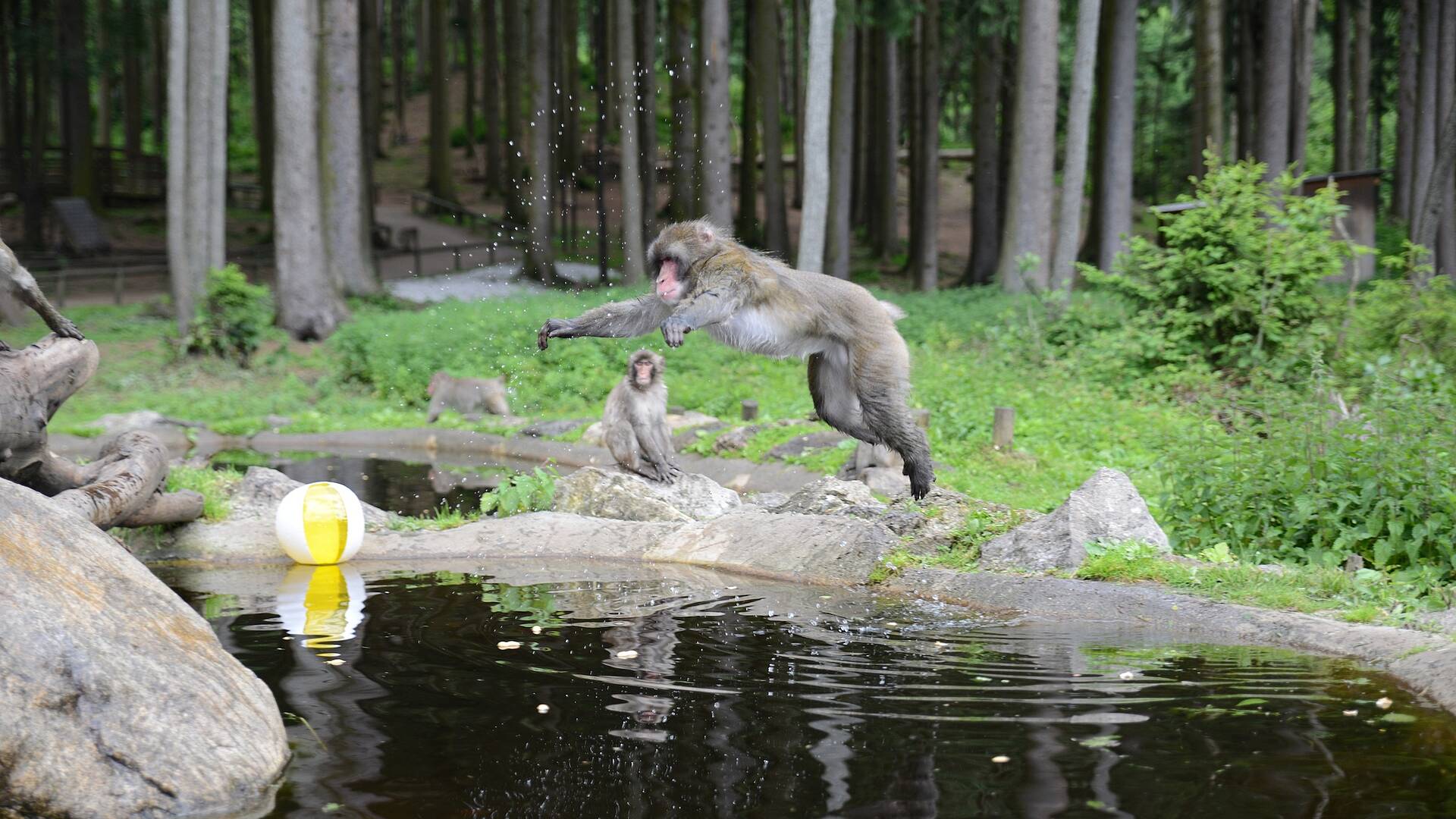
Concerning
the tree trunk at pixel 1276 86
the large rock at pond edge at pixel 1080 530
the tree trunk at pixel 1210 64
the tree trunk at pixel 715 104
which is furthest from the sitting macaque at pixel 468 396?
the tree trunk at pixel 1210 64

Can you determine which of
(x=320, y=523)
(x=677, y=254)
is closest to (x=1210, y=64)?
(x=677, y=254)

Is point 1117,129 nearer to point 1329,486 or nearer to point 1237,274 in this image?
point 1237,274

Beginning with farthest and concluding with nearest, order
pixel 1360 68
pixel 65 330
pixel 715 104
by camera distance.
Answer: pixel 1360 68 → pixel 715 104 → pixel 65 330

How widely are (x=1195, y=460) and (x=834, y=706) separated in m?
4.03

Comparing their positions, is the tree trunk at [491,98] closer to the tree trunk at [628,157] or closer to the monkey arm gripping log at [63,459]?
the tree trunk at [628,157]

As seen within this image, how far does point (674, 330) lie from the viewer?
21.1 ft

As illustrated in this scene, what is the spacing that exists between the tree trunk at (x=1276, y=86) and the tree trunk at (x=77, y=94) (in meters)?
26.8

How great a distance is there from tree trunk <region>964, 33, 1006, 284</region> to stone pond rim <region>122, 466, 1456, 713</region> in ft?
59.4

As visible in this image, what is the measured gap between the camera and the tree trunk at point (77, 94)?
32.2 metres

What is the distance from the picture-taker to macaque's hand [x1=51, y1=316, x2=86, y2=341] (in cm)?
787

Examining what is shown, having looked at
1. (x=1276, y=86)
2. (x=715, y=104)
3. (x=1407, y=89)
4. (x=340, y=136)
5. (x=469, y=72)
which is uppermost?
(x=469, y=72)

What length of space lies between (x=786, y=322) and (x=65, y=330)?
4360 mm

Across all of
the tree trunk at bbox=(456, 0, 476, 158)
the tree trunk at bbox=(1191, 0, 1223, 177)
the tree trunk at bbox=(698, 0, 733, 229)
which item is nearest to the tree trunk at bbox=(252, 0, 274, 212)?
the tree trunk at bbox=(456, 0, 476, 158)

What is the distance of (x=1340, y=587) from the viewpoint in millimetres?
6707
